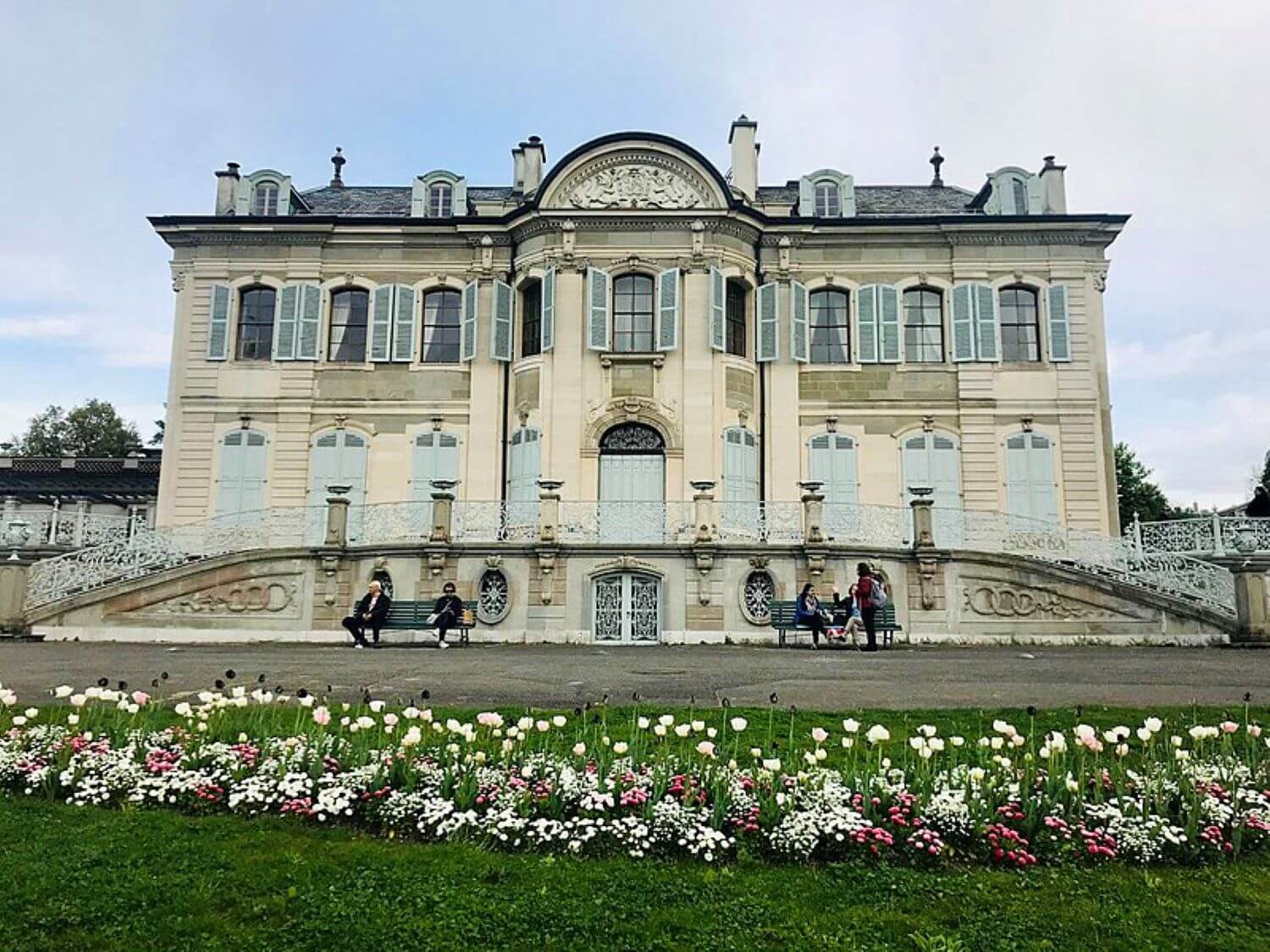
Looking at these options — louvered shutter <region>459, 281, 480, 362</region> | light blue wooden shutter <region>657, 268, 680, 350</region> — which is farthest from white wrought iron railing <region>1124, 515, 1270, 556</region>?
louvered shutter <region>459, 281, 480, 362</region>

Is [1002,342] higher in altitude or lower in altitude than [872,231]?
lower

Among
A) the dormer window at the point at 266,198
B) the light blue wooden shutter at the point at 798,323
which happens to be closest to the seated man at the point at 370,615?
the light blue wooden shutter at the point at 798,323

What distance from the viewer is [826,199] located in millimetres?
26234

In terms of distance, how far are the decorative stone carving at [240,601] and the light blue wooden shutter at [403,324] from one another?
8121 mm

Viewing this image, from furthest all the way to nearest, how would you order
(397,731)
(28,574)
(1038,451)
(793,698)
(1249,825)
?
1. (1038,451)
2. (28,574)
3. (793,698)
4. (397,731)
5. (1249,825)

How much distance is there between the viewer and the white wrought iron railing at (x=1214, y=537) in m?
21.5

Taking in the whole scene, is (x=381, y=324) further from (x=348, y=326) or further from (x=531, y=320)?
(x=531, y=320)

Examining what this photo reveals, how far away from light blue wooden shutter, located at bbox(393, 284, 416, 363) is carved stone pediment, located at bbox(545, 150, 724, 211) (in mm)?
4519

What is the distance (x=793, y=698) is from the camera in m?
8.72

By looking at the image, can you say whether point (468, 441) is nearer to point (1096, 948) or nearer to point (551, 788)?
point (551, 788)

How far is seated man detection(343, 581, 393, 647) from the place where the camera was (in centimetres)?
1625

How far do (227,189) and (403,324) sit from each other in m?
6.93

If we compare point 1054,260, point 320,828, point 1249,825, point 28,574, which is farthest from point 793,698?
point 1054,260

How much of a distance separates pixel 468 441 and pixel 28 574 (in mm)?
9849
